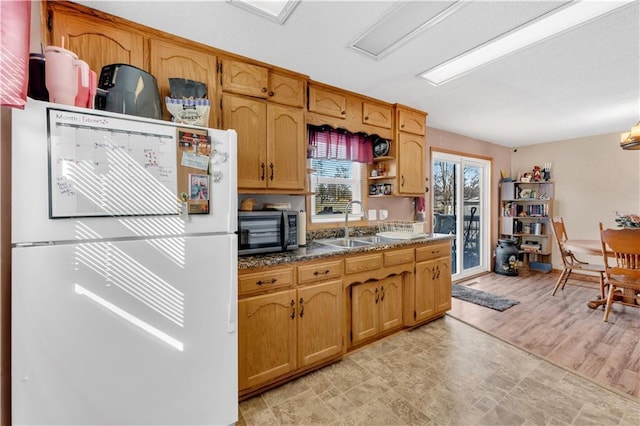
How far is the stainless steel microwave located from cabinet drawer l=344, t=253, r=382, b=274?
471 millimetres

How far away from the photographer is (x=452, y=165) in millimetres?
4516

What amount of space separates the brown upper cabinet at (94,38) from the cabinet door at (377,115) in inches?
78.8

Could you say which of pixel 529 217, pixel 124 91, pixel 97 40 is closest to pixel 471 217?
pixel 529 217

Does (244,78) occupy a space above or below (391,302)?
above

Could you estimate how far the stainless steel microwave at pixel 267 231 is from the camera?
193 cm

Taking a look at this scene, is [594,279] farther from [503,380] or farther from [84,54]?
[84,54]

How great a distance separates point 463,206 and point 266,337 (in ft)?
13.8

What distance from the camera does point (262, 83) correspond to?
6.99 ft

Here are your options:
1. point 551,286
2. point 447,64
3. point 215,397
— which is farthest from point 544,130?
point 215,397

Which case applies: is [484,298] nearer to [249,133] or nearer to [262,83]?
[249,133]

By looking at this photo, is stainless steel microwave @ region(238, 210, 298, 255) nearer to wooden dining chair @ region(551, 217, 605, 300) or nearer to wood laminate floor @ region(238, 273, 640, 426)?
wood laminate floor @ region(238, 273, 640, 426)

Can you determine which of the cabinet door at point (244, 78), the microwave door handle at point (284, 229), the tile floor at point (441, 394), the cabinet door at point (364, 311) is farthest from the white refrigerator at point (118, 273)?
the cabinet door at point (364, 311)

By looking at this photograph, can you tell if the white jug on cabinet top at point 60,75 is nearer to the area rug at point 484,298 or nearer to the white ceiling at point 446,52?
the white ceiling at point 446,52

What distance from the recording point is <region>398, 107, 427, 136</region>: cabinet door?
311cm
